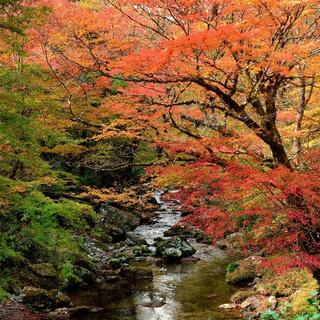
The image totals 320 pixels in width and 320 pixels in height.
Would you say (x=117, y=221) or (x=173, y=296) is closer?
(x=173, y=296)

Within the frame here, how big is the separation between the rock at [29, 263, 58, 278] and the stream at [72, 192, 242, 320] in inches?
45.1

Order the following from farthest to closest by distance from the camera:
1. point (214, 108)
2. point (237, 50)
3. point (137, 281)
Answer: point (137, 281), point (214, 108), point (237, 50)

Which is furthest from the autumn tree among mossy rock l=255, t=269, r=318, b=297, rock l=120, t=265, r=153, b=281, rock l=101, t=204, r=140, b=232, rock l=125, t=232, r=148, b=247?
rock l=101, t=204, r=140, b=232

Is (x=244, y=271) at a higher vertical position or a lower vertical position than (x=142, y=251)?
lower

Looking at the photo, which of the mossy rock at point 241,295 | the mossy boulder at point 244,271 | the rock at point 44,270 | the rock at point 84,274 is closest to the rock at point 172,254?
the mossy boulder at point 244,271

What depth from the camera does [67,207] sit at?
12812 mm

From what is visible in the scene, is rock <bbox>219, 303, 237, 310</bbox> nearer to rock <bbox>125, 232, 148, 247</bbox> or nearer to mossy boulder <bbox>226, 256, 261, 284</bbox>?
mossy boulder <bbox>226, 256, 261, 284</bbox>

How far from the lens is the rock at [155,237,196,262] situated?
17.0 metres

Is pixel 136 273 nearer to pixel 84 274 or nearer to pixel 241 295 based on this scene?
pixel 84 274

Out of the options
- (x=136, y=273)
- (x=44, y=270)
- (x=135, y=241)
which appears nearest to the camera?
(x=44, y=270)

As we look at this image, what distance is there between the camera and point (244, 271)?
46.2 ft

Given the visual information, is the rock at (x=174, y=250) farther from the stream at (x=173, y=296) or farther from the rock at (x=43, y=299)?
the rock at (x=43, y=299)

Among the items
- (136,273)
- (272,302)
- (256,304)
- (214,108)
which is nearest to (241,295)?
(256,304)

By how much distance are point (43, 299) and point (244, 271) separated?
685 cm
